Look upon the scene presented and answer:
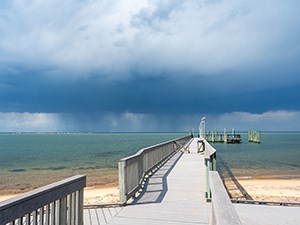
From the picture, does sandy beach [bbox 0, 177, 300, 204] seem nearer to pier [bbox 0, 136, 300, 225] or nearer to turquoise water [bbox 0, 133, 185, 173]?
pier [bbox 0, 136, 300, 225]

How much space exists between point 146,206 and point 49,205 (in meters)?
3.36

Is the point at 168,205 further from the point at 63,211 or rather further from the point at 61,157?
the point at 61,157

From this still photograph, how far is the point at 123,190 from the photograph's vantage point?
5844 mm

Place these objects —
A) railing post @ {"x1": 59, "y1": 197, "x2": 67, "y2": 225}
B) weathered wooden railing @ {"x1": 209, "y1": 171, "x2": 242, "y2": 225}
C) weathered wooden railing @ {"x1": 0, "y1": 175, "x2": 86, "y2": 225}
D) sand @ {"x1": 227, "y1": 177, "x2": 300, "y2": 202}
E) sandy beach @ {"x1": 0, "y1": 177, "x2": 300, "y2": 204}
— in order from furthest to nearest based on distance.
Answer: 1. sand @ {"x1": 227, "y1": 177, "x2": 300, "y2": 202}
2. sandy beach @ {"x1": 0, "y1": 177, "x2": 300, "y2": 204}
3. railing post @ {"x1": 59, "y1": 197, "x2": 67, "y2": 225}
4. weathered wooden railing @ {"x1": 0, "y1": 175, "x2": 86, "y2": 225}
5. weathered wooden railing @ {"x1": 209, "y1": 171, "x2": 242, "y2": 225}

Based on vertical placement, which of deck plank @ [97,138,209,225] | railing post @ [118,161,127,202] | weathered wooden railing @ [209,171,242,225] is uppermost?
weathered wooden railing @ [209,171,242,225]

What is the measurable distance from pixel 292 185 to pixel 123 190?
43.7ft

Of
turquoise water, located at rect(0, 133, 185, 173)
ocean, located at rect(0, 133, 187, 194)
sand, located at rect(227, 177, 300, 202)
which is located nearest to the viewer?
sand, located at rect(227, 177, 300, 202)

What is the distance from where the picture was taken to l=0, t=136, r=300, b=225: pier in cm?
223

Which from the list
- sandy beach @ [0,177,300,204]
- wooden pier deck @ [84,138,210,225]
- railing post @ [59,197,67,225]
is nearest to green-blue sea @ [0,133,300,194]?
sandy beach @ [0,177,300,204]

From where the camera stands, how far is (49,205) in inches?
107

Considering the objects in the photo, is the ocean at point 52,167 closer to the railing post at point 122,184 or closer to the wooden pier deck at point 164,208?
the wooden pier deck at point 164,208

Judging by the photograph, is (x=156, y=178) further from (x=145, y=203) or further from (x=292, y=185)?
(x=292, y=185)

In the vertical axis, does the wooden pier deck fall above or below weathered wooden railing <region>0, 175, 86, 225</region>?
below

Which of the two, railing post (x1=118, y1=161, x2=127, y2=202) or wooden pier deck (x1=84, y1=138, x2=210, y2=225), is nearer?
wooden pier deck (x1=84, y1=138, x2=210, y2=225)
